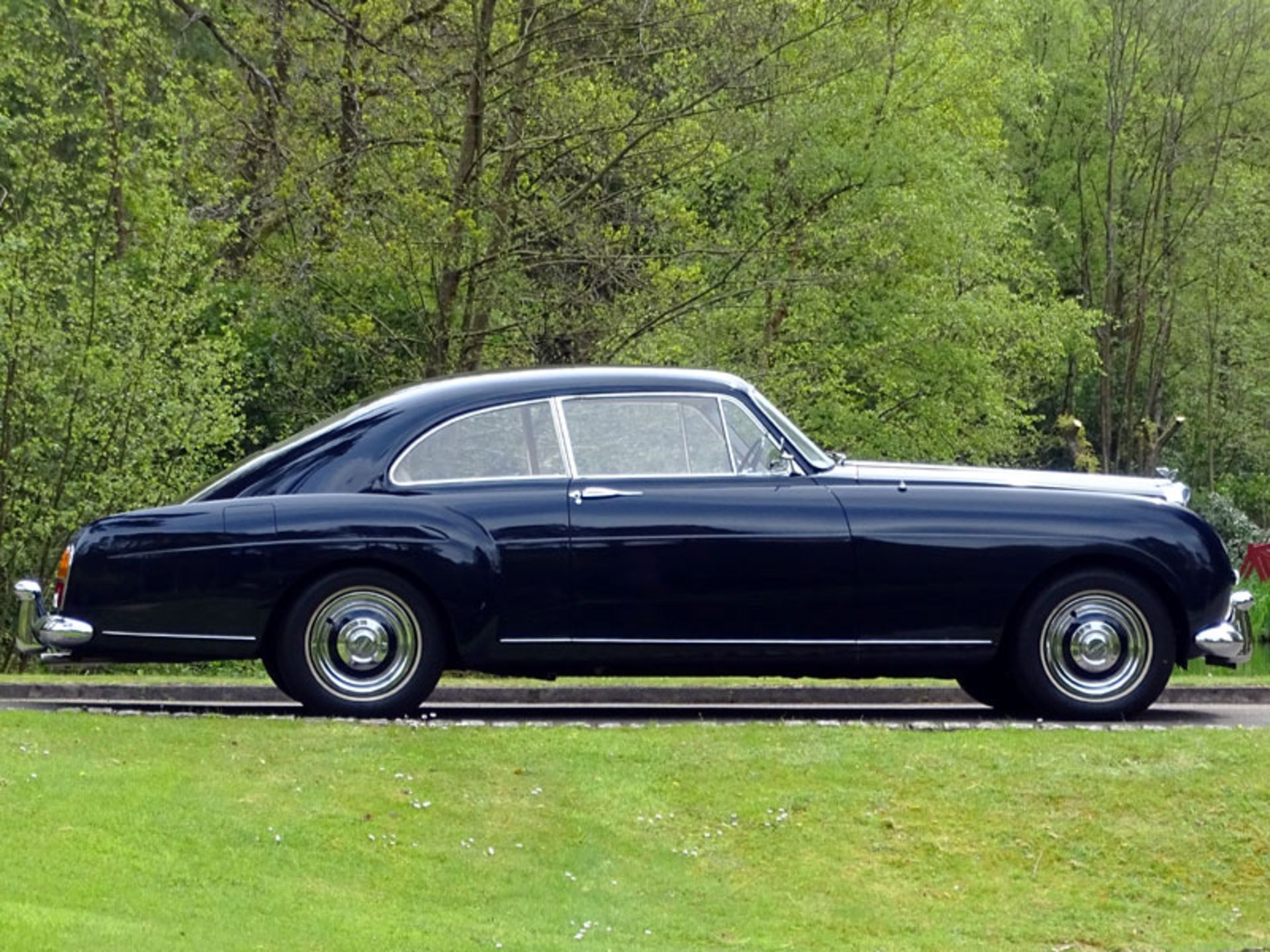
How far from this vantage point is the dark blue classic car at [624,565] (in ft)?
30.1

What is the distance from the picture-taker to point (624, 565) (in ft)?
30.4

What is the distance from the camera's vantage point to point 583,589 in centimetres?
926

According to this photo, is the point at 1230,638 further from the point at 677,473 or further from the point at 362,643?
the point at 362,643

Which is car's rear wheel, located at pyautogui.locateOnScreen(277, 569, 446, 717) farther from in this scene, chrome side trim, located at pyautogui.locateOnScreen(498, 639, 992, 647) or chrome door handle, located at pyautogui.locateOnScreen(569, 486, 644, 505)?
chrome door handle, located at pyautogui.locateOnScreen(569, 486, 644, 505)

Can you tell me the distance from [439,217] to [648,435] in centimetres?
972

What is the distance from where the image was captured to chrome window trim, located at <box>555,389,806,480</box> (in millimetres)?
9445

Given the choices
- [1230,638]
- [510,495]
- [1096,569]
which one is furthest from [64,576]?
[1230,638]

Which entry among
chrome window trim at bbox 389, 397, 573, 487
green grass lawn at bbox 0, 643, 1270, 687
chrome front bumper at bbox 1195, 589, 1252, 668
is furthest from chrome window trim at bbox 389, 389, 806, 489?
chrome front bumper at bbox 1195, 589, 1252, 668

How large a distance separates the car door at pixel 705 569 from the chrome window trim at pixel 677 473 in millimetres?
56

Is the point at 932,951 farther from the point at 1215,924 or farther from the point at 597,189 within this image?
the point at 597,189

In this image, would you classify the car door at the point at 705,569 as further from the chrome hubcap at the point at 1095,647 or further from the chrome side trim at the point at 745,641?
the chrome hubcap at the point at 1095,647

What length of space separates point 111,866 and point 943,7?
26469mm

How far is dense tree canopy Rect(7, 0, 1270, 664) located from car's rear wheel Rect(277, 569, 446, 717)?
9.67 meters

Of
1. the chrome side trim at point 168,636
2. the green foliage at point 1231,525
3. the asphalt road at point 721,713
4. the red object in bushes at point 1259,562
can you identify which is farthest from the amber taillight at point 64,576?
the green foliage at point 1231,525
